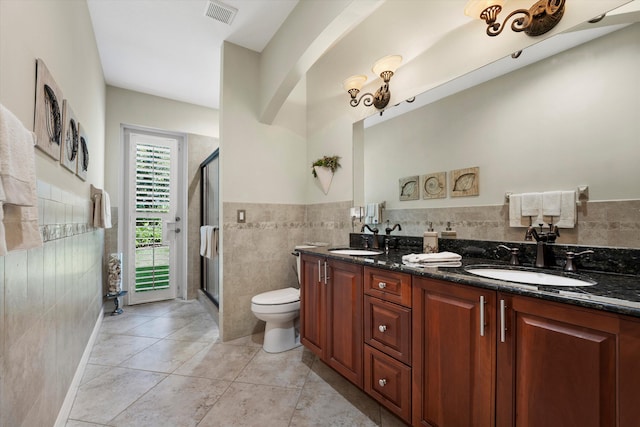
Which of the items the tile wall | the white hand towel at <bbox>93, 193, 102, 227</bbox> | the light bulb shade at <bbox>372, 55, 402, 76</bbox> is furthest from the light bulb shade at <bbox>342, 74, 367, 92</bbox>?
the white hand towel at <bbox>93, 193, 102, 227</bbox>

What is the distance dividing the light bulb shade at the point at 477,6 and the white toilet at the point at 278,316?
2.21m

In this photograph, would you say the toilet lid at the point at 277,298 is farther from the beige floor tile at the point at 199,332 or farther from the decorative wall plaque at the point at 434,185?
the decorative wall plaque at the point at 434,185

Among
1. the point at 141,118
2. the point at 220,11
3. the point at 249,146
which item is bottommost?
the point at 249,146

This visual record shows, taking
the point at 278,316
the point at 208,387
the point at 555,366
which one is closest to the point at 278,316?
the point at 278,316

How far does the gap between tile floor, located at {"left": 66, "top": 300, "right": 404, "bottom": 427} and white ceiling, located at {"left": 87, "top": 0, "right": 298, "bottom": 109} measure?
281 cm

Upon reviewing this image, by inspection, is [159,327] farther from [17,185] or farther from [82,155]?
[17,185]

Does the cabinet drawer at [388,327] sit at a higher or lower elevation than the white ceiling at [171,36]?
lower

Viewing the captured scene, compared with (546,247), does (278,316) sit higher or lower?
lower

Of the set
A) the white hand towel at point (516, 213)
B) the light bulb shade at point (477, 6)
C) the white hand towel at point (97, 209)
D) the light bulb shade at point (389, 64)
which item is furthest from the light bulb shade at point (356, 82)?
the white hand towel at point (97, 209)

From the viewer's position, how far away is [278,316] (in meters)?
2.27

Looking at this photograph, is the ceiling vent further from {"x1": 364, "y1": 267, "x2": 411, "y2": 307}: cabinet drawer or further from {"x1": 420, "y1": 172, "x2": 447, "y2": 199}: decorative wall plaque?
{"x1": 364, "y1": 267, "x2": 411, "y2": 307}: cabinet drawer

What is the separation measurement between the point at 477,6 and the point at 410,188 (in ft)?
3.49

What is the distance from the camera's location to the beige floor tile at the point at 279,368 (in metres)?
1.91

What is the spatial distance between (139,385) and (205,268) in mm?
1994
